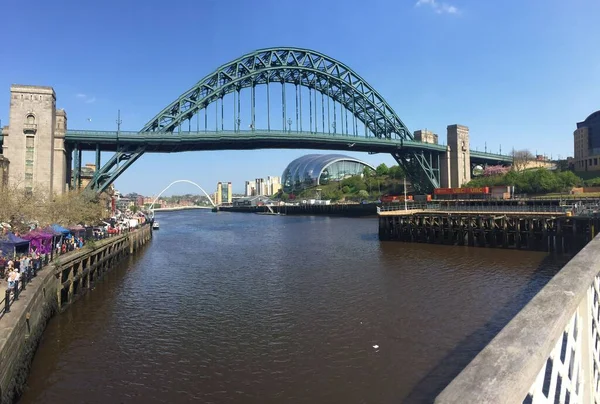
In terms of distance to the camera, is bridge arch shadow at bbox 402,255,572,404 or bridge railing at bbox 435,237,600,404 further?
bridge arch shadow at bbox 402,255,572,404

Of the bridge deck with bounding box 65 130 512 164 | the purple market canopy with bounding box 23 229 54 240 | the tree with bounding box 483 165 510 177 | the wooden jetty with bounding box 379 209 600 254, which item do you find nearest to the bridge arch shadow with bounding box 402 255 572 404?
the wooden jetty with bounding box 379 209 600 254

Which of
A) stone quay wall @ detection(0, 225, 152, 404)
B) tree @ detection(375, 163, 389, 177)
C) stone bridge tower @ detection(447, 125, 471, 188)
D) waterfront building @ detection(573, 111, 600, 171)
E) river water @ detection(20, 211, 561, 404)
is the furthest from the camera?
tree @ detection(375, 163, 389, 177)

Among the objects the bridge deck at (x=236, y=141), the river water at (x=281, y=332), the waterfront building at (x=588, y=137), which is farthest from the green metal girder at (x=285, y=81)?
the waterfront building at (x=588, y=137)

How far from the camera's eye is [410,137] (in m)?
85.3

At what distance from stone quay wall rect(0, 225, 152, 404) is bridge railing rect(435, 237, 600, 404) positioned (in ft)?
39.8

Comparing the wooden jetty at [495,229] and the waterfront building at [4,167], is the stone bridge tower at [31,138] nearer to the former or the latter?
the waterfront building at [4,167]

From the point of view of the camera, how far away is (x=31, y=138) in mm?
44938

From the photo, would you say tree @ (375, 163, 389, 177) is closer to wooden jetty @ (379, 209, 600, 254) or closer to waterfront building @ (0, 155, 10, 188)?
wooden jetty @ (379, 209, 600, 254)

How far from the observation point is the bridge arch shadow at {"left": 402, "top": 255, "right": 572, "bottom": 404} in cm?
1144

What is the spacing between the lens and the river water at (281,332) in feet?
39.9

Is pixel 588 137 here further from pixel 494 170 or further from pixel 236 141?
pixel 236 141

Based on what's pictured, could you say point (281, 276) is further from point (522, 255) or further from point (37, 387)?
point (522, 255)

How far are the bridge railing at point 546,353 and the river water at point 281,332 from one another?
880 centimetres

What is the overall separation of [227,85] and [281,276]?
169 ft
